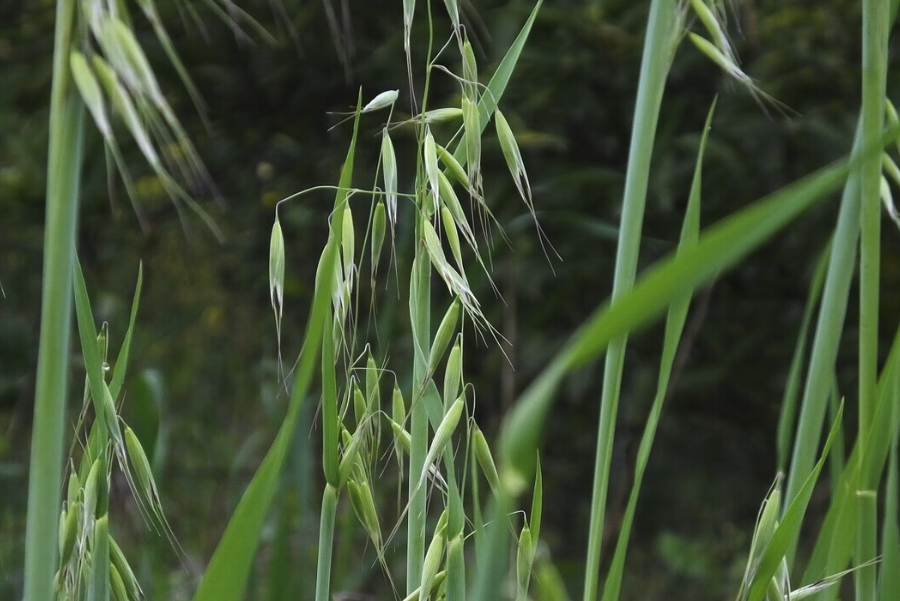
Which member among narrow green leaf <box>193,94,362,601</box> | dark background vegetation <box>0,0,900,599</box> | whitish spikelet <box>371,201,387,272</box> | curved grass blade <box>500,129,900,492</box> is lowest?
dark background vegetation <box>0,0,900,599</box>

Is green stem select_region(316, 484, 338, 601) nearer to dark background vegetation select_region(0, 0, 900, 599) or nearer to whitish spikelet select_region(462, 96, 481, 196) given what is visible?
whitish spikelet select_region(462, 96, 481, 196)

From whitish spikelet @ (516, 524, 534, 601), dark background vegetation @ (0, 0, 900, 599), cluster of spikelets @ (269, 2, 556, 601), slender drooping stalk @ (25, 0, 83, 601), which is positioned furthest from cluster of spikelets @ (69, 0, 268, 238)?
dark background vegetation @ (0, 0, 900, 599)

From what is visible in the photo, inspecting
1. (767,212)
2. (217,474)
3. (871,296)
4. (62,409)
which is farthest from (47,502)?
(217,474)

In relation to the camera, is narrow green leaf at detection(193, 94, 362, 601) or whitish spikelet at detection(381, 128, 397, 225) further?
whitish spikelet at detection(381, 128, 397, 225)

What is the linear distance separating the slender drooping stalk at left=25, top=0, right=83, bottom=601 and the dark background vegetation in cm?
94

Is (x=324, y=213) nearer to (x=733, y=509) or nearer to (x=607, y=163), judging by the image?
(x=607, y=163)

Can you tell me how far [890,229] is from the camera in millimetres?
1464

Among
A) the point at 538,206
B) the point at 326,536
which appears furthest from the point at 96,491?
the point at 538,206

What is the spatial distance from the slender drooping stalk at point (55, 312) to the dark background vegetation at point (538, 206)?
94 centimetres

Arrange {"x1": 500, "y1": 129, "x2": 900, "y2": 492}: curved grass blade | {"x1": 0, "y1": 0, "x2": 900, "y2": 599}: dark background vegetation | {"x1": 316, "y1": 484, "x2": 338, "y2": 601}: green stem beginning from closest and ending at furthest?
{"x1": 500, "y1": 129, "x2": 900, "y2": 492}: curved grass blade < {"x1": 316, "y1": 484, "x2": 338, "y2": 601}: green stem < {"x1": 0, "y1": 0, "x2": 900, "y2": 599}: dark background vegetation

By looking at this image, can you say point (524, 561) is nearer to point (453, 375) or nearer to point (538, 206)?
point (453, 375)

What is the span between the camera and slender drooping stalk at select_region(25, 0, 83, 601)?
0.25 m

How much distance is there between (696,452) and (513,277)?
1.57ft

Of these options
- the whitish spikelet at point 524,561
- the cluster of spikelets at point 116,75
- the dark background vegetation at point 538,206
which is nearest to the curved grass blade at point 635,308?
the cluster of spikelets at point 116,75
